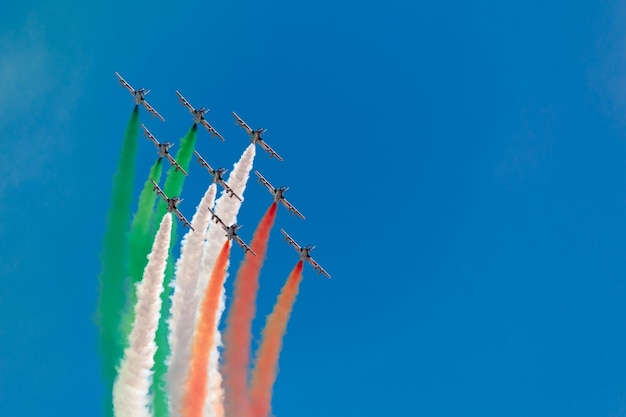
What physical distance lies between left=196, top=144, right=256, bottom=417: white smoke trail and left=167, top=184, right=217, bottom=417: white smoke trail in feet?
3.66

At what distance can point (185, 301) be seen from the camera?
249 feet

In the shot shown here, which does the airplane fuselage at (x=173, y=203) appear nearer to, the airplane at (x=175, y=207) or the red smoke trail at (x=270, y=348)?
the airplane at (x=175, y=207)

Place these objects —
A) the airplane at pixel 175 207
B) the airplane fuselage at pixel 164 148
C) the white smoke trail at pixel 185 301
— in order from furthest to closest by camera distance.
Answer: the airplane fuselage at pixel 164 148, the airplane at pixel 175 207, the white smoke trail at pixel 185 301

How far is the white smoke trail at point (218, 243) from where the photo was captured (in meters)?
73.4

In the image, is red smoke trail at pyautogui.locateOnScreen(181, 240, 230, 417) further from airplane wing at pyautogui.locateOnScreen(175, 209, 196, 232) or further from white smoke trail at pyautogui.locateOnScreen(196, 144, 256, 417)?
airplane wing at pyautogui.locateOnScreen(175, 209, 196, 232)

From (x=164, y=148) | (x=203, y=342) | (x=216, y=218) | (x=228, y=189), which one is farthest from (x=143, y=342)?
(x=164, y=148)

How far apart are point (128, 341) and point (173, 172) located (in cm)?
1669

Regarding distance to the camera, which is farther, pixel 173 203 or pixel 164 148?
pixel 164 148

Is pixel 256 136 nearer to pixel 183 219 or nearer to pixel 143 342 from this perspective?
pixel 183 219

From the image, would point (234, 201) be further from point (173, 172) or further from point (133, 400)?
point (133, 400)

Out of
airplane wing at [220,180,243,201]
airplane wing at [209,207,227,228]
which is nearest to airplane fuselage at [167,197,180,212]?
airplane wing at [209,207,227,228]

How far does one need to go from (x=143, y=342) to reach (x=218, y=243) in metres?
12.1

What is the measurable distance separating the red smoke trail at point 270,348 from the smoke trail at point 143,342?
8.17 metres

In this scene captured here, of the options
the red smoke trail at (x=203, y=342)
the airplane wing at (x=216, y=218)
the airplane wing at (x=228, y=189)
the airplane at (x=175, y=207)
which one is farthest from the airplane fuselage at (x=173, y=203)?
the airplane wing at (x=228, y=189)
